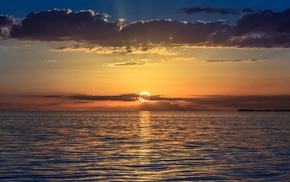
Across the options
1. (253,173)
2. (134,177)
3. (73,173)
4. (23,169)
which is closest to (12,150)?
(23,169)

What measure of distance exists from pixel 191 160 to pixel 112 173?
976cm

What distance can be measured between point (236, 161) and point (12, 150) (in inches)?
879

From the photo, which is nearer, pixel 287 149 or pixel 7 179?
pixel 7 179

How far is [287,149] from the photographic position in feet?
171

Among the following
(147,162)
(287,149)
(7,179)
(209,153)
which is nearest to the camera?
(7,179)

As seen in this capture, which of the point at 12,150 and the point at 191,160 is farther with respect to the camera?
the point at 12,150

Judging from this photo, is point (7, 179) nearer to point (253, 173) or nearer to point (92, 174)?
point (92, 174)

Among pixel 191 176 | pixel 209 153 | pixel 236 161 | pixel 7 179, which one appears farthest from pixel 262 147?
pixel 7 179

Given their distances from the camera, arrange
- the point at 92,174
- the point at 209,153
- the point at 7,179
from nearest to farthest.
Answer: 1. the point at 7,179
2. the point at 92,174
3. the point at 209,153

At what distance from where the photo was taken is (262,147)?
179ft

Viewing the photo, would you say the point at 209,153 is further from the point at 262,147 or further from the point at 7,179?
the point at 7,179

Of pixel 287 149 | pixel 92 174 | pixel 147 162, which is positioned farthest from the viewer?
pixel 287 149

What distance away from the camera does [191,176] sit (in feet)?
105

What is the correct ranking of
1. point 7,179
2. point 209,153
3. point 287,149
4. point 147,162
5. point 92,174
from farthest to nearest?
point 287,149
point 209,153
point 147,162
point 92,174
point 7,179
